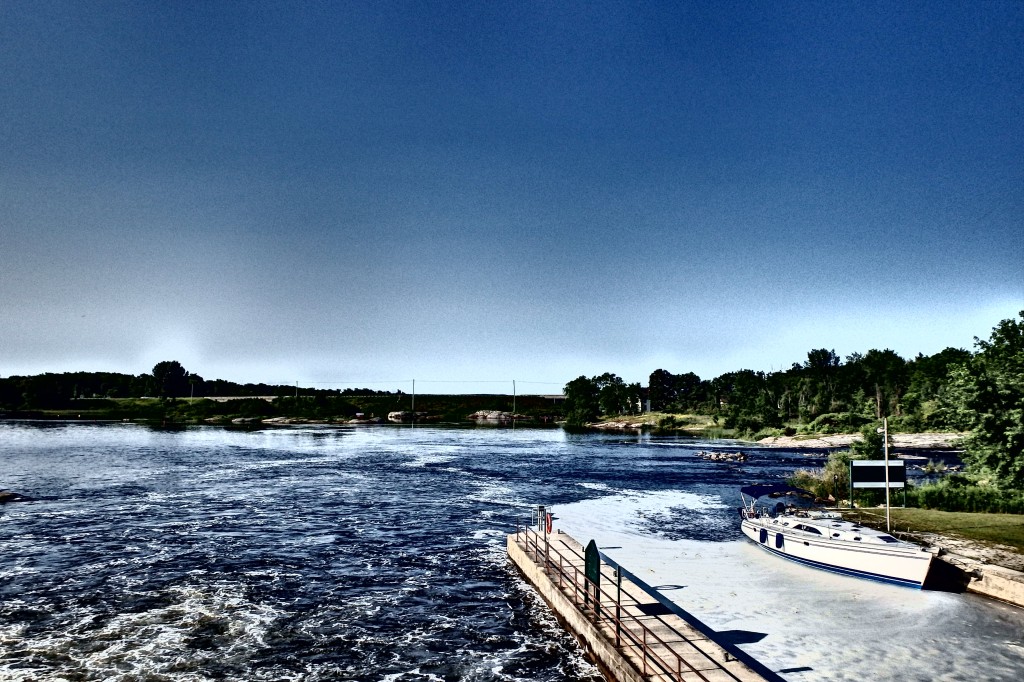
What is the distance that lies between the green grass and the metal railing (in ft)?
55.2

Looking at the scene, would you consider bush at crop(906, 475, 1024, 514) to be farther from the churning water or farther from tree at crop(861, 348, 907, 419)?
tree at crop(861, 348, 907, 419)

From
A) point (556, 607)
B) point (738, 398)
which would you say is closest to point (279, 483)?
point (556, 607)

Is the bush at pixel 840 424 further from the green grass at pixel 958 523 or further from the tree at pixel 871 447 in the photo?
the green grass at pixel 958 523

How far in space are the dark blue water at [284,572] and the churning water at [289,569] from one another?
0.10m

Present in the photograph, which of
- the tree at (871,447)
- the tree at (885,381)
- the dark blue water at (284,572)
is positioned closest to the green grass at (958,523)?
the dark blue water at (284,572)

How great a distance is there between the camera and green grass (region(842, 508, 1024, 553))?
1192 inches

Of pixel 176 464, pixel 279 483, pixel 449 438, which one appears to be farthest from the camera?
pixel 449 438

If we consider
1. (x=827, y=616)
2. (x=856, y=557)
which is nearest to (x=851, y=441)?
(x=856, y=557)

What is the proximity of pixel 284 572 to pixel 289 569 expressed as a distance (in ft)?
1.86

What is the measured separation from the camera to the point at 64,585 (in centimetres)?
2798

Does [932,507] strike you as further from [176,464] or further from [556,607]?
[176,464]

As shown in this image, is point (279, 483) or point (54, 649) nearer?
point (54, 649)

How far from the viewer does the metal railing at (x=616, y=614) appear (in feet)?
54.7

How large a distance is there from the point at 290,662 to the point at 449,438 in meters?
112
